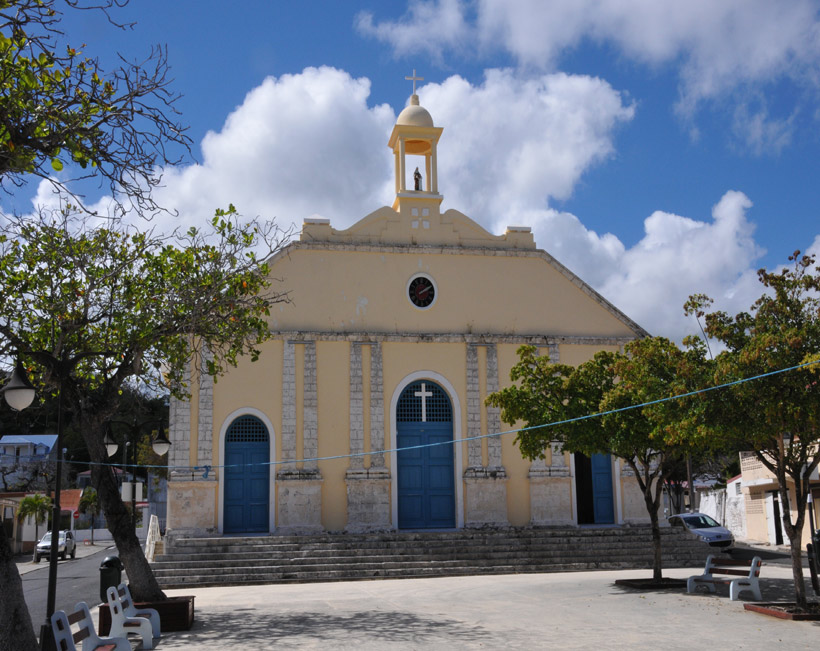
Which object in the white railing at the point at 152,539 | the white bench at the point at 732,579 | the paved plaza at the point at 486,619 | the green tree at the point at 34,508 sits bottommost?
the paved plaza at the point at 486,619

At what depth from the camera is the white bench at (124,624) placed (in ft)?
31.0

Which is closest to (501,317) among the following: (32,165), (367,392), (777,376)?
(367,392)

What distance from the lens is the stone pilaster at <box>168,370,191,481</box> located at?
21047 millimetres

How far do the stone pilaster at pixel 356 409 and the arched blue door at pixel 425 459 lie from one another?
1082 millimetres

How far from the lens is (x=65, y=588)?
19.8m

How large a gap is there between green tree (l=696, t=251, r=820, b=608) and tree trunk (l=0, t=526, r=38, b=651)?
8631 millimetres

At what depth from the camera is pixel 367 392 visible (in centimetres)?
2252

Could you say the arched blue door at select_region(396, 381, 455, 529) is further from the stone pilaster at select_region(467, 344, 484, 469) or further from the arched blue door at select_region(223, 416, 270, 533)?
the arched blue door at select_region(223, 416, 270, 533)

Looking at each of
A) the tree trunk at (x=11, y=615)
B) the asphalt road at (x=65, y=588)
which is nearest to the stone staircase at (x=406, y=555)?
the asphalt road at (x=65, y=588)

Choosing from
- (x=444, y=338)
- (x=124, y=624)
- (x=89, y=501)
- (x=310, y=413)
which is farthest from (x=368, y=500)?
(x=89, y=501)

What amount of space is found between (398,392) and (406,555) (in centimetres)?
472

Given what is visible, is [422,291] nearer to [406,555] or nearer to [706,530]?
[406,555]

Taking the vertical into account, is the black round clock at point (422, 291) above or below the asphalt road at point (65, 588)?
above

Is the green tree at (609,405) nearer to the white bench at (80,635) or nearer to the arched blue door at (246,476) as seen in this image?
the arched blue door at (246,476)
